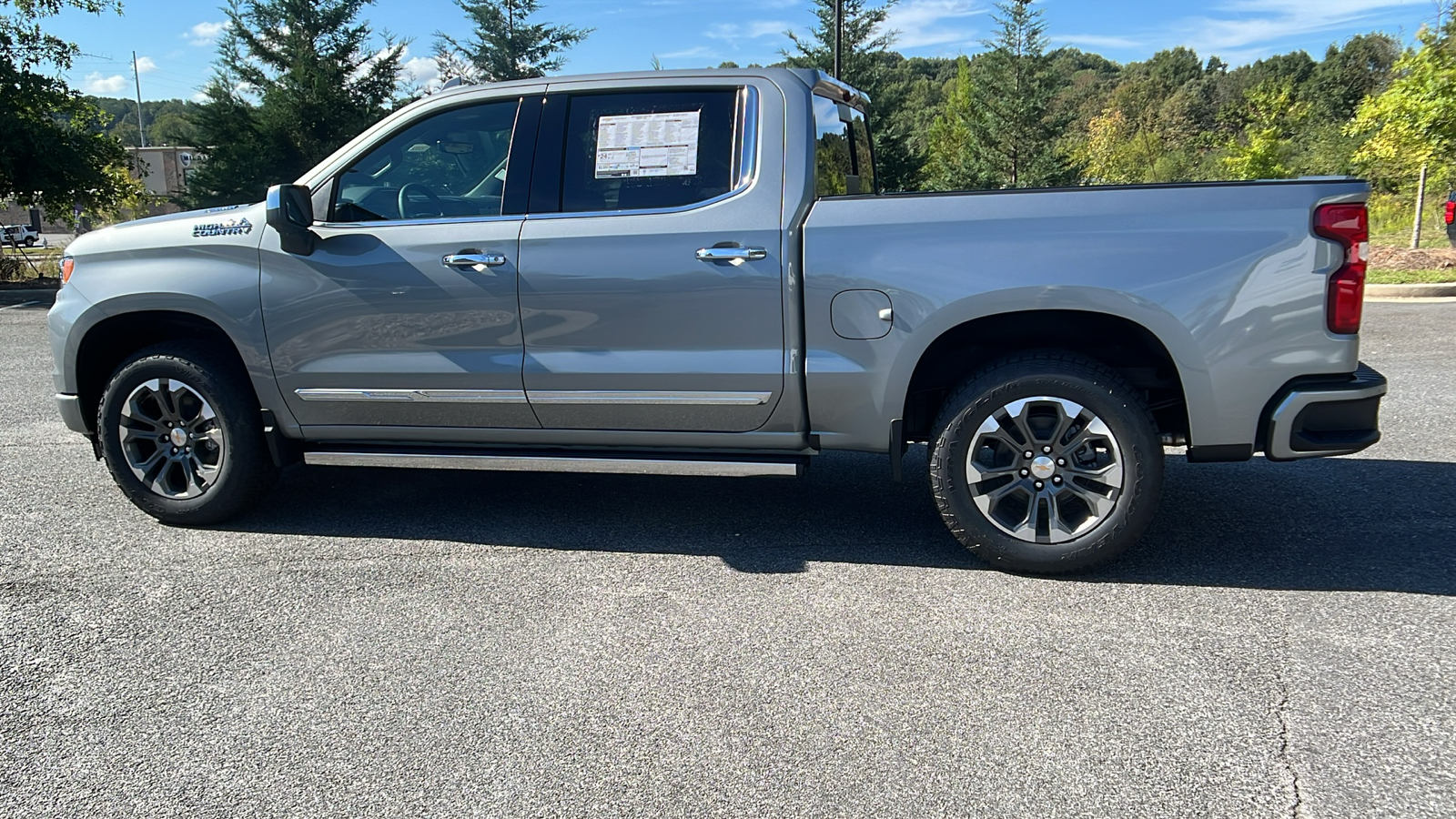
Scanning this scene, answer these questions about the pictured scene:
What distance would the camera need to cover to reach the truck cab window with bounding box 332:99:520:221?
14.8 feet

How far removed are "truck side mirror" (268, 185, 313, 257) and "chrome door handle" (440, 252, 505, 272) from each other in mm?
647

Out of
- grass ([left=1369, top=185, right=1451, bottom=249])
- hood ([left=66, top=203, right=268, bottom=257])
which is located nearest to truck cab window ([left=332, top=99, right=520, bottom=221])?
hood ([left=66, top=203, right=268, bottom=257])

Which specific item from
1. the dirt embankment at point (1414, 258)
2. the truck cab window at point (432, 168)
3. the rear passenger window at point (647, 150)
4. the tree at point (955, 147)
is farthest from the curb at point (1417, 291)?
the tree at point (955, 147)

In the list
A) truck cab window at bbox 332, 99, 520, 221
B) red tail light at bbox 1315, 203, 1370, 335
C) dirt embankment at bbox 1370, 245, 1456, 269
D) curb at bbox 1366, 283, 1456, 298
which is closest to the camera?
red tail light at bbox 1315, 203, 1370, 335

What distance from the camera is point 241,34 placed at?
99.9ft

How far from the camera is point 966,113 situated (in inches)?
1827

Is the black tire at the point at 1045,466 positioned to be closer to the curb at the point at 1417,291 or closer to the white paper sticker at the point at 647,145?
the white paper sticker at the point at 647,145

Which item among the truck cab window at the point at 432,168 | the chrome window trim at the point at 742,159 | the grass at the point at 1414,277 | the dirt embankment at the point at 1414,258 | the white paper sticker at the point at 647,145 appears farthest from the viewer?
the dirt embankment at the point at 1414,258

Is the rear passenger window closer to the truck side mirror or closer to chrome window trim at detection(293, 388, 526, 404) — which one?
chrome window trim at detection(293, 388, 526, 404)

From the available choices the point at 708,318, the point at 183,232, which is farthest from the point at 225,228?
the point at 708,318

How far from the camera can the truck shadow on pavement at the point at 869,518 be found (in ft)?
13.7

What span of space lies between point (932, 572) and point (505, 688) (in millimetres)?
1781

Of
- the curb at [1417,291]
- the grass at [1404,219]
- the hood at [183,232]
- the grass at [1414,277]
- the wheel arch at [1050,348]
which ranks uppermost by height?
the hood at [183,232]

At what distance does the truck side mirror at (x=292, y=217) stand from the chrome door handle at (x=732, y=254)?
172cm
